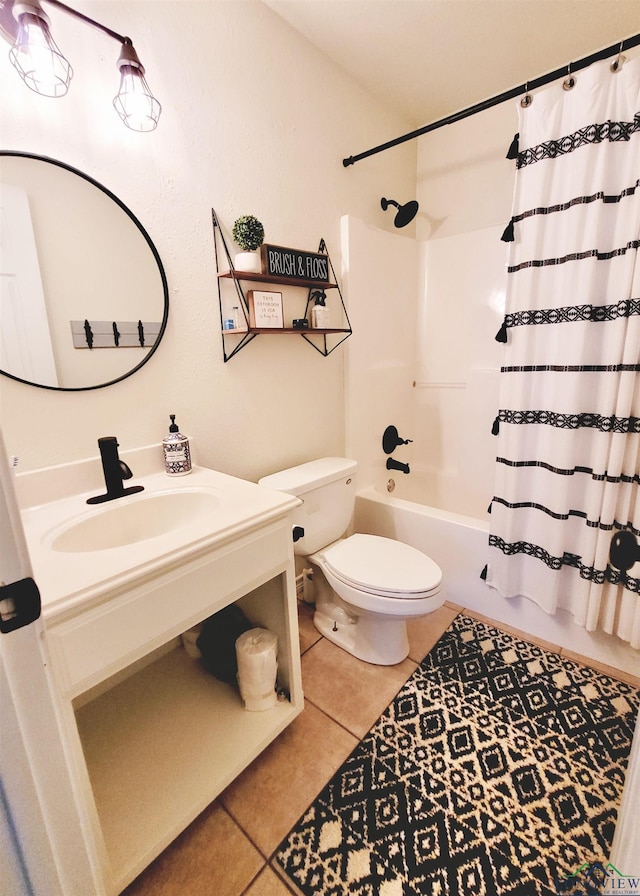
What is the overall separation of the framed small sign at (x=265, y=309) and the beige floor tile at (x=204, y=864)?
1512 mm


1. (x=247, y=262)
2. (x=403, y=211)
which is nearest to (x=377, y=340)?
(x=403, y=211)

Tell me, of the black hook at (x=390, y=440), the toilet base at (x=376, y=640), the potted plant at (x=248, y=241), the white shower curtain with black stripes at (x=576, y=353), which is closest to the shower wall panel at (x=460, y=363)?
the black hook at (x=390, y=440)

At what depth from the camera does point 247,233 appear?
4.23ft

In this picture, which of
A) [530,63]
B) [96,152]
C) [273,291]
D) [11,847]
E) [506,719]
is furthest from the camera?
[530,63]

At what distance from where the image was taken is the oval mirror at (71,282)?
3.11ft

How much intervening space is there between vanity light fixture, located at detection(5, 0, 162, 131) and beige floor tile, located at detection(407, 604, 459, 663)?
1923mm

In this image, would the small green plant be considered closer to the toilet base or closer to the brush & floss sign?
the brush & floss sign

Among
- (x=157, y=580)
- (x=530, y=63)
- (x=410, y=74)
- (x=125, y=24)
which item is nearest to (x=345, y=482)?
(x=157, y=580)

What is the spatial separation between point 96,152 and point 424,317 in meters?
1.77

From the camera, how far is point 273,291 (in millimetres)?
1550

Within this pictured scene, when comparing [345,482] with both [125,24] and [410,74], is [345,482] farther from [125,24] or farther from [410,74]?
[410,74]

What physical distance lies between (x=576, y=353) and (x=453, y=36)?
1.36 metres

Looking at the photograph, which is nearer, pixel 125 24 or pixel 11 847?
pixel 11 847

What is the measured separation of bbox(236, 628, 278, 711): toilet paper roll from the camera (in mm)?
1149
